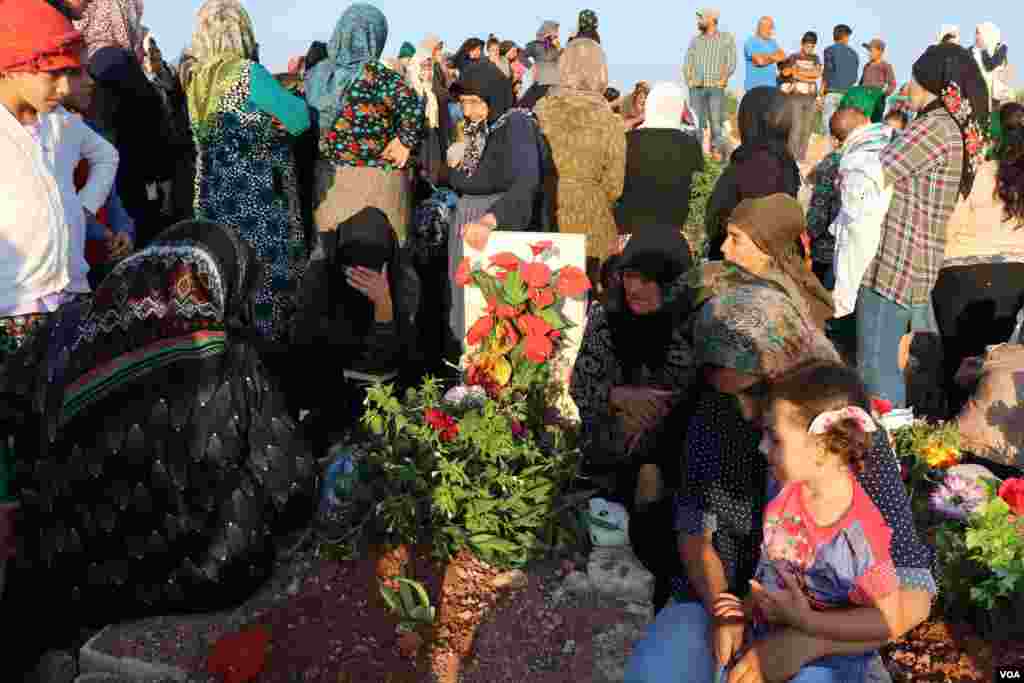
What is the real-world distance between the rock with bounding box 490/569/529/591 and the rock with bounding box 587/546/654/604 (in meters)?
0.24

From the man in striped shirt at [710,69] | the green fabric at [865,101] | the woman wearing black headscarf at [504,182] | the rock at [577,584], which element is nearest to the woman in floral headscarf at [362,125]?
the woman wearing black headscarf at [504,182]

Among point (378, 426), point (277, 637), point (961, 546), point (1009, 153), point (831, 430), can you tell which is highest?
point (1009, 153)

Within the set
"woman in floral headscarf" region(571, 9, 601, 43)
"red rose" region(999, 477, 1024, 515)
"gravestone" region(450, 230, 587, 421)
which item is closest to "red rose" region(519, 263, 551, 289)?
"gravestone" region(450, 230, 587, 421)

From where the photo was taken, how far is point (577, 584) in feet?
11.1

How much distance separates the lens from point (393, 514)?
→ 3.38 meters

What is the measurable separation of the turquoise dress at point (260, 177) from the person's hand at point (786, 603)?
368 cm

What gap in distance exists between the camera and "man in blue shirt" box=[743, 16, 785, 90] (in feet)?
39.1

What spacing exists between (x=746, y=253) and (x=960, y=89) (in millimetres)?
2090

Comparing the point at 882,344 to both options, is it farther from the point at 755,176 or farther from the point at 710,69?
the point at 710,69

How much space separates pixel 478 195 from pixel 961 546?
2983mm

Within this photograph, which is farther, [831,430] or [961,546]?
[961,546]

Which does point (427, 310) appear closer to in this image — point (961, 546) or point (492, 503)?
point (492, 503)

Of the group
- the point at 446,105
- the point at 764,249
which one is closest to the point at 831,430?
the point at 764,249

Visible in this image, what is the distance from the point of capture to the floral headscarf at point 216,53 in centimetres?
512
